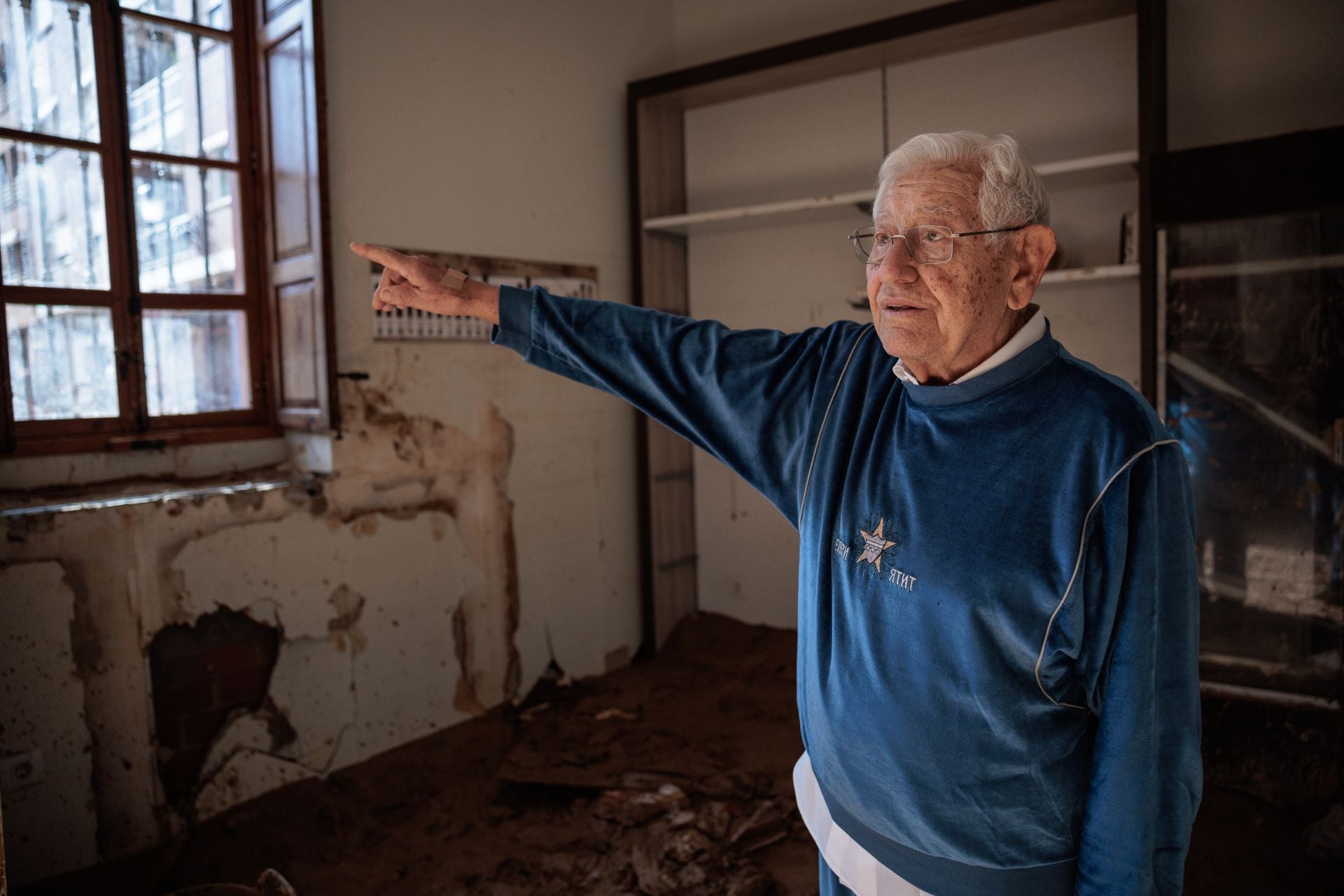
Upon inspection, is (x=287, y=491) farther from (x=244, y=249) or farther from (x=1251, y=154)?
(x=1251, y=154)

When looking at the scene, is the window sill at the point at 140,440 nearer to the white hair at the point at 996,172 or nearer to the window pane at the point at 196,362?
the window pane at the point at 196,362

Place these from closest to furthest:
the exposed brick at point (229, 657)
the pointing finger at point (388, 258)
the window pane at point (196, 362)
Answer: the pointing finger at point (388, 258), the exposed brick at point (229, 657), the window pane at point (196, 362)

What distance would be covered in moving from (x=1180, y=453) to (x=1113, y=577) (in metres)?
0.17

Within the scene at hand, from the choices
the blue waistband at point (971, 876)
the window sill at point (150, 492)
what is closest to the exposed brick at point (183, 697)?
the window sill at point (150, 492)

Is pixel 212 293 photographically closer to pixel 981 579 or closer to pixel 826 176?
pixel 826 176

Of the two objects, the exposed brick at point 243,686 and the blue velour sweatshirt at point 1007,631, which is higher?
the blue velour sweatshirt at point 1007,631

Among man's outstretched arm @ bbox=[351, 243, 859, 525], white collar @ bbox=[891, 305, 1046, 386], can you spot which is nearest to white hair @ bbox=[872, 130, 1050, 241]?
white collar @ bbox=[891, 305, 1046, 386]

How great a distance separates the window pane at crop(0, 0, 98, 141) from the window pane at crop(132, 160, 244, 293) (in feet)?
0.64

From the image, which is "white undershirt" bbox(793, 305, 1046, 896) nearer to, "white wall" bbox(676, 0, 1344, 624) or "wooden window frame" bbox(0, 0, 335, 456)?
"wooden window frame" bbox(0, 0, 335, 456)

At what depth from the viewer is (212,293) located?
2.87 m

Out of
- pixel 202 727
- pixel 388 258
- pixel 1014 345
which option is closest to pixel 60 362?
pixel 202 727

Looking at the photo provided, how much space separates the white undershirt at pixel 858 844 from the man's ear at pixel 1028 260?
28mm

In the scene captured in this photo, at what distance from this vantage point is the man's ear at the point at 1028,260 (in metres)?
1.15

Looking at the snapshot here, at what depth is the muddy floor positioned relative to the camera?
2414 mm
